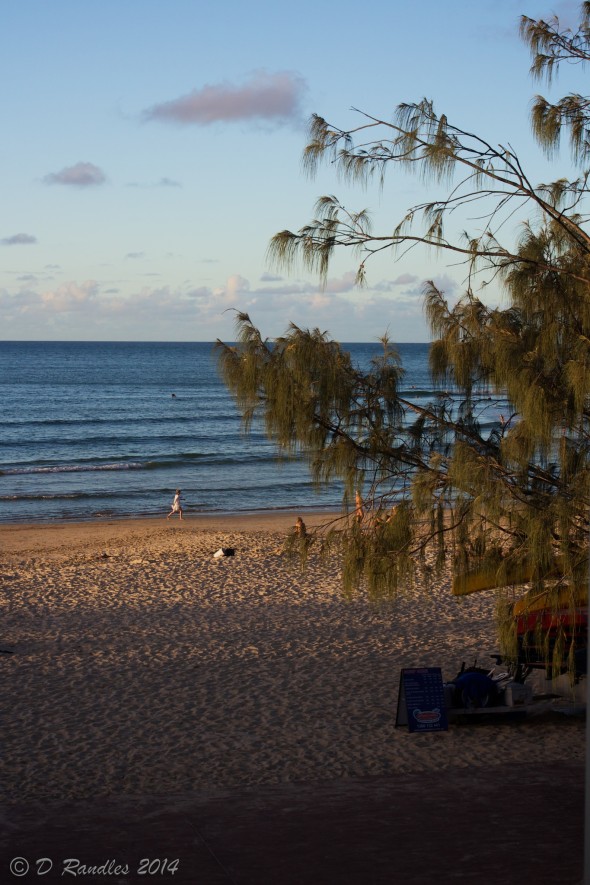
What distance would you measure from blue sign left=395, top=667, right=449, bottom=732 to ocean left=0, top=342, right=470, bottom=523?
6.21 feet

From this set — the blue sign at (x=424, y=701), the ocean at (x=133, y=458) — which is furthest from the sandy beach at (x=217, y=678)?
the ocean at (x=133, y=458)

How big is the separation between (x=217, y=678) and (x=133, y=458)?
2674 centimetres

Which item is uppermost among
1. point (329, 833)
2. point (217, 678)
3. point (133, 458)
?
point (329, 833)

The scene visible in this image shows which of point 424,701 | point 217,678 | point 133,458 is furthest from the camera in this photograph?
point 133,458

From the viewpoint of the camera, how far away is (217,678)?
10.5m

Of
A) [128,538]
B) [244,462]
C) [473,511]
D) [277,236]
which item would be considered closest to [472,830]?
[473,511]

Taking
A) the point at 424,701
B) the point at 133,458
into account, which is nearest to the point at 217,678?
the point at 424,701

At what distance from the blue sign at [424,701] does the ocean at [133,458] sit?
74.5 inches

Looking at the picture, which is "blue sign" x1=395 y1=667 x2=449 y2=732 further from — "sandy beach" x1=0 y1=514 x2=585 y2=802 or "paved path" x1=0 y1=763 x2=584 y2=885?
"paved path" x1=0 y1=763 x2=584 y2=885

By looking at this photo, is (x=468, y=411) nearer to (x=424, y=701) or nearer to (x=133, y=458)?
(x=424, y=701)

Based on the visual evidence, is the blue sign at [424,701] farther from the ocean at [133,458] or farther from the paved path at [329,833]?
the ocean at [133,458]

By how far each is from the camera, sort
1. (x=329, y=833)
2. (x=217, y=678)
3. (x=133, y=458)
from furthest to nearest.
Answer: (x=133, y=458)
(x=217, y=678)
(x=329, y=833)

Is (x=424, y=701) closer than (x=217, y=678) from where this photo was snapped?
Yes

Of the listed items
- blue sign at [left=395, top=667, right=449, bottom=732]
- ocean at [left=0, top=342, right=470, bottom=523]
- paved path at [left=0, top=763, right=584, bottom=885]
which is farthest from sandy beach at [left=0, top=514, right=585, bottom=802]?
ocean at [left=0, top=342, right=470, bottom=523]
